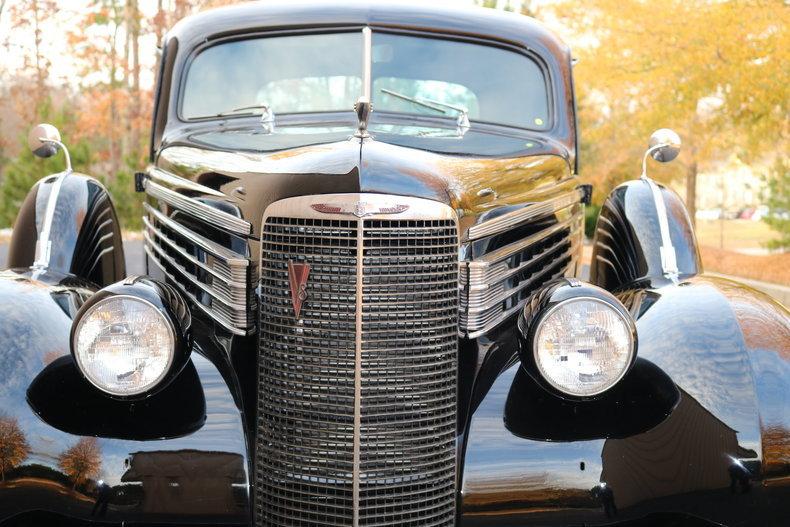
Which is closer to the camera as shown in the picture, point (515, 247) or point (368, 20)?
point (515, 247)

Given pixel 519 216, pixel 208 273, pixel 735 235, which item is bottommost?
pixel 735 235

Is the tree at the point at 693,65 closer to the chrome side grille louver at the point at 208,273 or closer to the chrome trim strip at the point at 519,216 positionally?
the chrome trim strip at the point at 519,216

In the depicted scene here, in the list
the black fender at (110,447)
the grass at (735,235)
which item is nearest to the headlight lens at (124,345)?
the black fender at (110,447)

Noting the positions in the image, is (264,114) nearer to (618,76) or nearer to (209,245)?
(209,245)

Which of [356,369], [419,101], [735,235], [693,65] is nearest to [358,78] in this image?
[419,101]

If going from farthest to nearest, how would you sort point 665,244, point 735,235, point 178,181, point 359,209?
point 735,235, point 665,244, point 178,181, point 359,209

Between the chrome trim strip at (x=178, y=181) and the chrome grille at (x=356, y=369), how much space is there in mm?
649

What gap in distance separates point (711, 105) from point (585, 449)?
Result: 1396cm

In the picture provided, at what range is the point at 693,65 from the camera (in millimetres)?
13328

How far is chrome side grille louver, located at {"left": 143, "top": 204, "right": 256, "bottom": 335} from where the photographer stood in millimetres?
2883

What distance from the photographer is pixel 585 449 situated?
8.57 feet

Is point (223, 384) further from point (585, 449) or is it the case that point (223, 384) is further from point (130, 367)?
point (585, 449)

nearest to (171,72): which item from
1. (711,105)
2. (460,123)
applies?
(460,123)

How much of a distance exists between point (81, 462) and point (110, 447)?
3.5 inches
